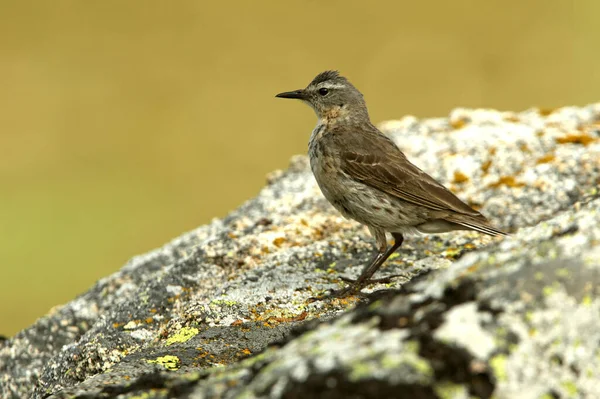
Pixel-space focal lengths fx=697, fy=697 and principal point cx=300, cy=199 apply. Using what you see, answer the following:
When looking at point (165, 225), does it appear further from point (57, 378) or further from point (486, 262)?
point (486, 262)

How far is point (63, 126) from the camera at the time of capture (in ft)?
54.1

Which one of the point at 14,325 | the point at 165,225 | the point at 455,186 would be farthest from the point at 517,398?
the point at 165,225

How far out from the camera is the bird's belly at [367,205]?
222 inches

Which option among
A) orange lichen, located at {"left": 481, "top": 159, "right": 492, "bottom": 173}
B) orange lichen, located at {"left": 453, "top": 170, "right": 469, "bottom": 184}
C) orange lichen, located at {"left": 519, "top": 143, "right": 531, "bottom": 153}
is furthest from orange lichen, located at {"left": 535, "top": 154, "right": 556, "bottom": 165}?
orange lichen, located at {"left": 453, "top": 170, "right": 469, "bottom": 184}

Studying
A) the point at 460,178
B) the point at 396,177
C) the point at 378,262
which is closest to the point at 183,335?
the point at 378,262

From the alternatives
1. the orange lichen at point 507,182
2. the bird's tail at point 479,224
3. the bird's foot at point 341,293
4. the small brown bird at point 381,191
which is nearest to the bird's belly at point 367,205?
the small brown bird at point 381,191

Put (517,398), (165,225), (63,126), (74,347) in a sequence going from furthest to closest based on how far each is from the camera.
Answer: (63,126), (165,225), (74,347), (517,398)

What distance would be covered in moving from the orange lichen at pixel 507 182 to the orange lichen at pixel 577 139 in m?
0.72

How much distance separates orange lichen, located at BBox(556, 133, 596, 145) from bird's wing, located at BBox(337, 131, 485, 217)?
147 centimetres

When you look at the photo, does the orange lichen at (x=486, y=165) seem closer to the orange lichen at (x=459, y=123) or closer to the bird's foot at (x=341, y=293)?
the orange lichen at (x=459, y=123)

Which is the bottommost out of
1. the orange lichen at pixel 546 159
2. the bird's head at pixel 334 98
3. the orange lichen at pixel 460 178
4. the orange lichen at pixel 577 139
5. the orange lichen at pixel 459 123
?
the orange lichen at pixel 546 159

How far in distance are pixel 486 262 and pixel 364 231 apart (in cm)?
356

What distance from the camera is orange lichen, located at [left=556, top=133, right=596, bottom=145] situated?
629 cm

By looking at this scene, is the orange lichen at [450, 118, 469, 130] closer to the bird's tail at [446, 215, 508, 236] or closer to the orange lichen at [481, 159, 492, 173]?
the orange lichen at [481, 159, 492, 173]
